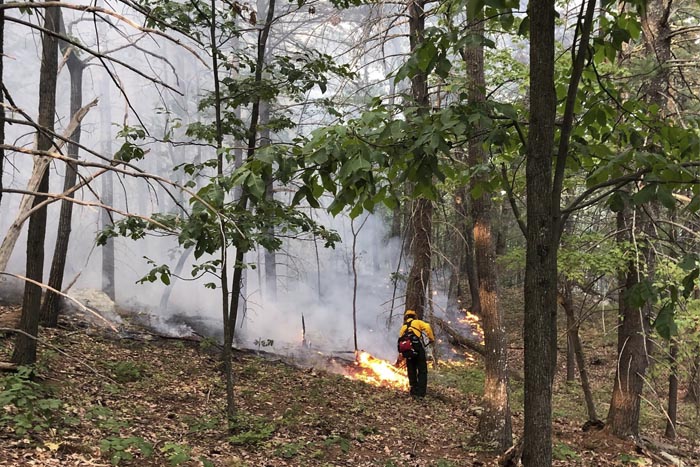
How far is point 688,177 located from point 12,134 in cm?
3493

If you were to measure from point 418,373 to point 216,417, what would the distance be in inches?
185

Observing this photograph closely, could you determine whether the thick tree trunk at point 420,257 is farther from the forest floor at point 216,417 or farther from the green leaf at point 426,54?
the green leaf at point 426,54

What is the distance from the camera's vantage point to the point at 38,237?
7273 mm

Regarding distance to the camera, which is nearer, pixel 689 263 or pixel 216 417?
pixel 689 263

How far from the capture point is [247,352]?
12.0 m

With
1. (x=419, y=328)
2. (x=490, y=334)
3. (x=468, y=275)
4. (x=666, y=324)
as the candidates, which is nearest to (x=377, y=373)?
(x=419, y=328)

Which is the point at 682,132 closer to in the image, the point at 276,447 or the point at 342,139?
the point at 342,139

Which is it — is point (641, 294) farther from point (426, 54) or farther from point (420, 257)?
point (420, 257)

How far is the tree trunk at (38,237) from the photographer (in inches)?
270

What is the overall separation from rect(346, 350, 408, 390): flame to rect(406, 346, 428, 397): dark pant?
3.45 feet

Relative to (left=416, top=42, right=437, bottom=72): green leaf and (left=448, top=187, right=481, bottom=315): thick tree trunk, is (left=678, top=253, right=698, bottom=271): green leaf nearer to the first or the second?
(left=416, top=42, right=437, bottom=72): green leaf

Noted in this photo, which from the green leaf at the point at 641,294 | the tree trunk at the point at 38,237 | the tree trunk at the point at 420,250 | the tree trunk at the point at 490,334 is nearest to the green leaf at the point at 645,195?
the green leaf at the point at 641,294

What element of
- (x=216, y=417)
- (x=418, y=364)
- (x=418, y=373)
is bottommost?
(x=216, y=417)

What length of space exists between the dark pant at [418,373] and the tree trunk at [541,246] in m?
7.97
